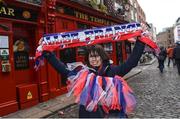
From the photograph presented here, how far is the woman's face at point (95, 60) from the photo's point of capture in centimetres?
385

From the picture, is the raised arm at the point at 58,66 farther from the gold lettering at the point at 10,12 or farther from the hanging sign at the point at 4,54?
the gold lettering at the point at 10,12

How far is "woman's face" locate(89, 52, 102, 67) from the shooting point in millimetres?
3848

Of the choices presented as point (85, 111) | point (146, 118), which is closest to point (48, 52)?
point (85, 111)

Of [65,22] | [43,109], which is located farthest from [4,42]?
[65,22]

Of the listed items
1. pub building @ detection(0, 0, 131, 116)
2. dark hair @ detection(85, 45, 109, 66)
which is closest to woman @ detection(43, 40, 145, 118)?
dark hair @ detection(85, 45, 109, 66)

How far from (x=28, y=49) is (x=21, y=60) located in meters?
0.63

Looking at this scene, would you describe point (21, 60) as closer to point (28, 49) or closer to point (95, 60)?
point (28, 49)

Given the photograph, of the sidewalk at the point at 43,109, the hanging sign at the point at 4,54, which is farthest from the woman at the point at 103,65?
the hanging sign at the point at 4,54

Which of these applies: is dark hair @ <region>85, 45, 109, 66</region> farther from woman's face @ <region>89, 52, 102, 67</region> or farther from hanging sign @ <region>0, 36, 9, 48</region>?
hanging sign @ <region>0, 36, 9, 48</region>

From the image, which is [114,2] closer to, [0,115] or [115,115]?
[0,115]

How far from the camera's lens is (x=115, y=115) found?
3760mm

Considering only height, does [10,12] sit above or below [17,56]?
above

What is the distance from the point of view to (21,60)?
11109 mm

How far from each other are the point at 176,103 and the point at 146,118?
213 centimetres
